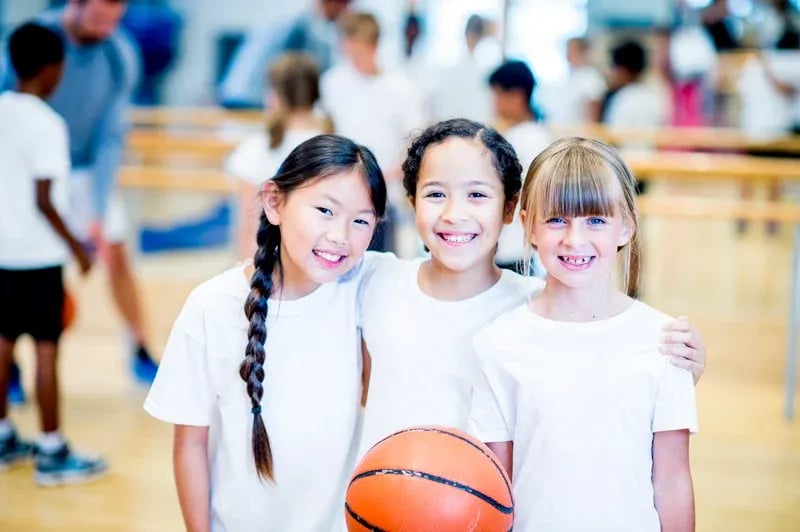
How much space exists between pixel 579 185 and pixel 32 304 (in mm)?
2205

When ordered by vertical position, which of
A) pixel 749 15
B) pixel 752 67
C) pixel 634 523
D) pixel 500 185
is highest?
pixel 749 15

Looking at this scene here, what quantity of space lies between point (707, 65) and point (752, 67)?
8.76ft

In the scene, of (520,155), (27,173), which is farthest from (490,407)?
(27,173)

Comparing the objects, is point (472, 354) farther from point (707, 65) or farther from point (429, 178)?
point (707, 65)

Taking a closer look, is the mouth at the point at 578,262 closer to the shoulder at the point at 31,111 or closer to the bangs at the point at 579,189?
the bangs at the point at 579,189

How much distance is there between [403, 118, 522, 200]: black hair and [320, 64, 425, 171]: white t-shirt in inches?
101

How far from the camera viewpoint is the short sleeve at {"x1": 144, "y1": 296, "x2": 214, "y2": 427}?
1970 millimetres

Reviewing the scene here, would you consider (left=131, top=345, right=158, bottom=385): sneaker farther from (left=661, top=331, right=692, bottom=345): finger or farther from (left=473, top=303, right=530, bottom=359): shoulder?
(left=661, top=331, right=692, bottom=345): finger

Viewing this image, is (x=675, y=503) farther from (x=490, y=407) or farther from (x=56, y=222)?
(x=56, y=222)

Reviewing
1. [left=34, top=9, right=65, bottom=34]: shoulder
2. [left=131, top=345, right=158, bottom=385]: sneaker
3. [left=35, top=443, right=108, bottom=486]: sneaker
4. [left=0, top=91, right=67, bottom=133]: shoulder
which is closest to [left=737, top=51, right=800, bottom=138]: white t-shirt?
[left=131, top=345, right=158, bottom=385]: sneaker

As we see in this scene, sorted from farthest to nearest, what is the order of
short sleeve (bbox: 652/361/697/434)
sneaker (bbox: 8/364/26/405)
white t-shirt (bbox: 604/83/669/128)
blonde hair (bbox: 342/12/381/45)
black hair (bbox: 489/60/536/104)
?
1. white t-shirt (bbox: 604/83/669/128)
2. blonde hair (bbox: 342/12/381/45)
3. sneaker (bbox: 8/364/26/405)
4. black hair (bbox: 489/60/536/104)
5. short sleeve (bbox: 652/361/697/434)

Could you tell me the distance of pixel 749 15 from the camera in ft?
39.2

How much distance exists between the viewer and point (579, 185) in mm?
1816


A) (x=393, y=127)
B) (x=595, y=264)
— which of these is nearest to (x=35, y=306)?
(x=393, y=127)
